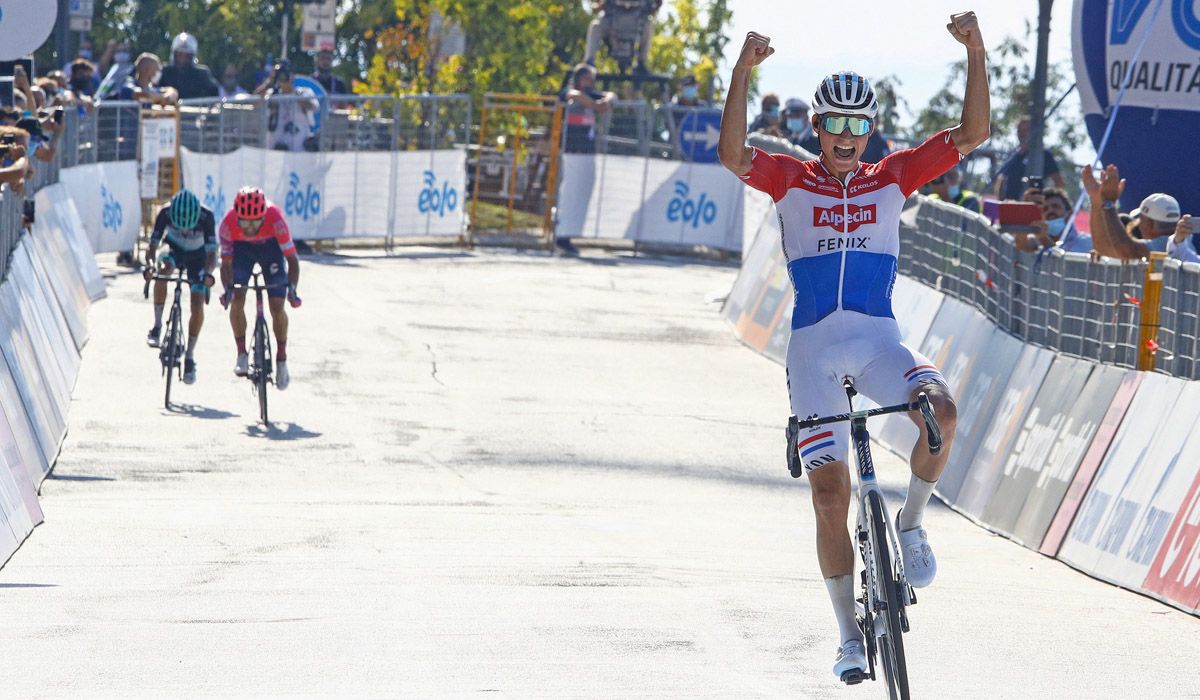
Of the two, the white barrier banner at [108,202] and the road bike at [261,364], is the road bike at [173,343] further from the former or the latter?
the white barrier banner at [108,202]

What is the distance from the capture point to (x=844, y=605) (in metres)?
7.34

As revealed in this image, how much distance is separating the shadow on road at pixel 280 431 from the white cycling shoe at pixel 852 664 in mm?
8857

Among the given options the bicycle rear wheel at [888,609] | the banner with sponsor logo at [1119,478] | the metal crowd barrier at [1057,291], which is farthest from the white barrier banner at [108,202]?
→ the bicycle rear wheel at [888,609]

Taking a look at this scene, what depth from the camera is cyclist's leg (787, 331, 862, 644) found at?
24.4ft

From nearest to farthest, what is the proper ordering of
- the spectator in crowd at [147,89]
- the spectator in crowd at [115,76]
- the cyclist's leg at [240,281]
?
1. the cyclist's leg at [240,281]
2. the spectator in crowd at [147,89]
3. the spectator in crowd at [115,76]

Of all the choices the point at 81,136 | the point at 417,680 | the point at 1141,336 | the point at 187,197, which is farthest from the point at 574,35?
the point at 417,680

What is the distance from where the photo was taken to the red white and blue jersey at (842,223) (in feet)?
25.3

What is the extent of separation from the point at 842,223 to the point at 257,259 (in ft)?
33.0

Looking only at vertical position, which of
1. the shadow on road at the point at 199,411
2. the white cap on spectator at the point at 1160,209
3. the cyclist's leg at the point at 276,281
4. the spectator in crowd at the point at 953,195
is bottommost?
the shadow on road at the point at 199,411

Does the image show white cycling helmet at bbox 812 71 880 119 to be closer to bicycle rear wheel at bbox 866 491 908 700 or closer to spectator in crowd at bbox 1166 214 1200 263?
bicycle rear wheel at bbox 866 491 908 700

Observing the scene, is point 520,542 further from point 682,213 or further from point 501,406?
point 682,213

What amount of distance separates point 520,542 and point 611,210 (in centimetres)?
2145

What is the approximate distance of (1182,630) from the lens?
374 inches

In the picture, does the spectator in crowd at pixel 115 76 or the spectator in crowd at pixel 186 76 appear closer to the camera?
the spectator in crowd at pixel 115 76
